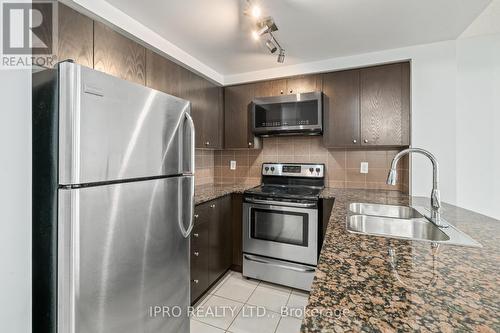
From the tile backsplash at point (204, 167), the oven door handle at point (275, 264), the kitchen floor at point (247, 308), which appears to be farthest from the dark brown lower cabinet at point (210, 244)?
the tile backsplash at point (204, 167)

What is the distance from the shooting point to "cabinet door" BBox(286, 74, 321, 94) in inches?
99.9

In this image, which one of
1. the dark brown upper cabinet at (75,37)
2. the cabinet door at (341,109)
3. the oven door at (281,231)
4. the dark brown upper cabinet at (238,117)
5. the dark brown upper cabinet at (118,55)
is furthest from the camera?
the dark brown upper cabinet at (238,117)

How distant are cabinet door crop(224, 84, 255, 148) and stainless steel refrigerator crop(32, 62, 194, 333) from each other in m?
1.56

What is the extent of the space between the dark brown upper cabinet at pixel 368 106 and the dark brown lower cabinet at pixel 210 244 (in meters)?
1.35

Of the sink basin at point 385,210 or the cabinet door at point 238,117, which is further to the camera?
the cabinet door at point 238,117

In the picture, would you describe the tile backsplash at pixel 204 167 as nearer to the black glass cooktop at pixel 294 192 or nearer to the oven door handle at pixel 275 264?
the black glass cooktop at pixel 294 192

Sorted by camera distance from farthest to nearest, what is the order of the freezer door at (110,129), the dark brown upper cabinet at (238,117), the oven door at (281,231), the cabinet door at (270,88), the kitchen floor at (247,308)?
the dark brown upper cabinet at (238,117) → the cabinet door at (270,88) → the oven door at (281,231) → the kitchen floor at (247,308) → the freezer door at (110,129)

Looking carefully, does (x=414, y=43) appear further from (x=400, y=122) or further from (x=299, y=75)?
(x=299, y=75)

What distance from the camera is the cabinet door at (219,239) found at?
222cm

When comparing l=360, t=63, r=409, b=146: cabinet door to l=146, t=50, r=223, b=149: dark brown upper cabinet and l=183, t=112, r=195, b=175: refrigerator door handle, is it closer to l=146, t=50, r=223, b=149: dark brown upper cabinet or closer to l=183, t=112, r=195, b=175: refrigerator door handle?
l=146, t=50, r=223, b=149: dark brown upper cabinet

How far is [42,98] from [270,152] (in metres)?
2.30

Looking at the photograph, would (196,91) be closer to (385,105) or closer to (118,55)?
(118,55)

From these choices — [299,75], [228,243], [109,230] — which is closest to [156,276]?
[109,230]

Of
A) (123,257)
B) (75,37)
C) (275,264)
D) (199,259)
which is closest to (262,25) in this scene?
(75,37)
